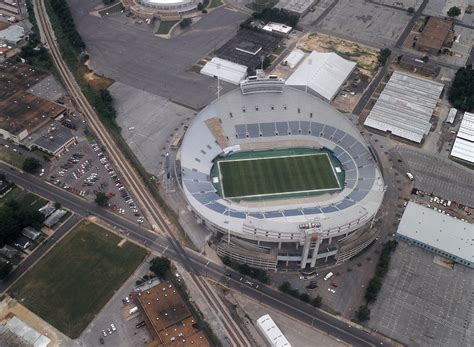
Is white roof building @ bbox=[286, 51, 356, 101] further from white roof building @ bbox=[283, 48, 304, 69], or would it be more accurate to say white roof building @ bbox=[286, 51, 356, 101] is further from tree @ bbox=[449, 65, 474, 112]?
tree @ bbox=[449, 65, 474, 112]

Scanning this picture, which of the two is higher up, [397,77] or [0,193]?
[397,77]

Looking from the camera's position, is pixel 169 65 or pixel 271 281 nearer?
pixel 271 281

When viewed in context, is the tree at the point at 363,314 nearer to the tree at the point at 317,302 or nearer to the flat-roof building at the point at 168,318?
the tree at the point at 317,302

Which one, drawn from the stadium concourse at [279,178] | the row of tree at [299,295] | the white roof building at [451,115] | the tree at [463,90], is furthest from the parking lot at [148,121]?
the tree at [463,90]

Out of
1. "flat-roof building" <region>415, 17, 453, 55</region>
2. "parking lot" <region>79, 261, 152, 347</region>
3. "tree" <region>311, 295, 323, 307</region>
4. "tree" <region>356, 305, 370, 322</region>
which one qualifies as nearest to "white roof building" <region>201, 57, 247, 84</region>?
"flat-roof building" <region>415, 17, 453, 55</region>

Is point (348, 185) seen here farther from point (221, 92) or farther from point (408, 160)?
point (221, 92)

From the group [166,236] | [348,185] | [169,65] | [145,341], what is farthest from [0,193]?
[348,185]
